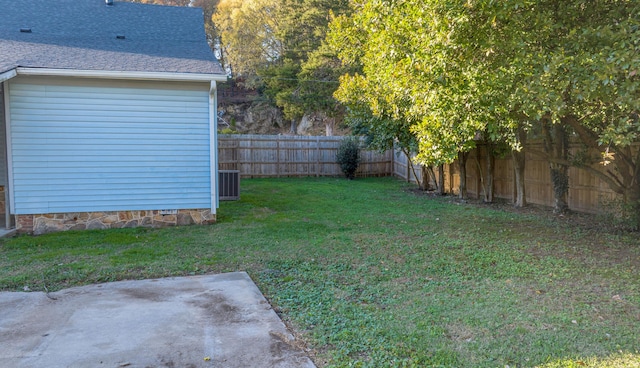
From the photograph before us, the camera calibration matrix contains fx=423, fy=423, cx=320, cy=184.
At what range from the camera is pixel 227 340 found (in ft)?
10.7

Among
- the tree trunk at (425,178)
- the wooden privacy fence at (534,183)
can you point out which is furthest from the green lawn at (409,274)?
the tree trunk at (425,178)

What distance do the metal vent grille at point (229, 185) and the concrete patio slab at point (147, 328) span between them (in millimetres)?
6532

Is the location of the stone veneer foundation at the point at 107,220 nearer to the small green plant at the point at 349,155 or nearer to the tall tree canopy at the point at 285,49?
the small green plant at the point at 349,155

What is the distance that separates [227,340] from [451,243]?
168 inches

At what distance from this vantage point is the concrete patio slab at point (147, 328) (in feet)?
9.75

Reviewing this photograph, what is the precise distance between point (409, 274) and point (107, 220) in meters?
5.69

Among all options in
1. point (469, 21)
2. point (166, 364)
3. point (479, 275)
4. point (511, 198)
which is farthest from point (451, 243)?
point (511, 198)

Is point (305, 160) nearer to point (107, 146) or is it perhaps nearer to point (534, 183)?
point (534, 183)

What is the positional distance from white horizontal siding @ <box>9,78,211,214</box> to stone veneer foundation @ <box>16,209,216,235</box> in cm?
13

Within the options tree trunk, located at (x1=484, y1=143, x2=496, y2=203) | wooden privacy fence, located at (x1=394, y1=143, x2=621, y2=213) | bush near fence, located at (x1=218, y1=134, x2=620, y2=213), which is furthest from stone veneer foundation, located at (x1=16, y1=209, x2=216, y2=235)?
bush near fence, located at (x1=218, y1=134, x2=620, y2=213)

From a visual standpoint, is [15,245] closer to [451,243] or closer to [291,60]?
[451,243]

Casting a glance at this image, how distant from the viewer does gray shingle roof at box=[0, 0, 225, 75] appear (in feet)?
24.4

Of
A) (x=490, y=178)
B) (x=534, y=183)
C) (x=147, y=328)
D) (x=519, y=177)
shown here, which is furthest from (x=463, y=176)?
(x=147, y=328)

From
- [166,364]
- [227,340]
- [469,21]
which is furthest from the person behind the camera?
[469,21]
